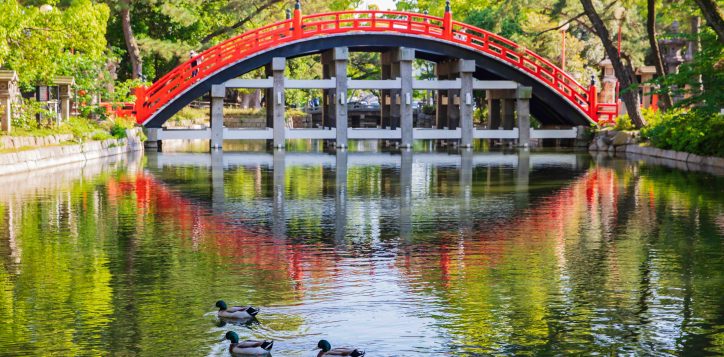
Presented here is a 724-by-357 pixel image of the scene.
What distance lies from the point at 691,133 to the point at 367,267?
25452 millimetres

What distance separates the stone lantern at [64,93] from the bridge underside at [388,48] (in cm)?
634

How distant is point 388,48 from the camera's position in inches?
2024

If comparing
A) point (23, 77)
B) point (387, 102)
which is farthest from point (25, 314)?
point (387, 102)

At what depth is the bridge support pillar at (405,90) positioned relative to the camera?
4894cm

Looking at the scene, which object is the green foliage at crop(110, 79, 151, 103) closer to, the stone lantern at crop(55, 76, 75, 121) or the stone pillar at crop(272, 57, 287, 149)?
the stone lantern at crop(55, 76, 75, 121)

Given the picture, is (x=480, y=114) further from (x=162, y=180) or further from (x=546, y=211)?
(x=546, y=211)

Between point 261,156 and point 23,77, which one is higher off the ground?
point 23,77

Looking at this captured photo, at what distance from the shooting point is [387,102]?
5669 cm

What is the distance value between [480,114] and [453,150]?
26007 mm

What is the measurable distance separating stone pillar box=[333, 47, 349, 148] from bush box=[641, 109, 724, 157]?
42.7ft

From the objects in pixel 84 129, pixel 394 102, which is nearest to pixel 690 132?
pixel 394 102

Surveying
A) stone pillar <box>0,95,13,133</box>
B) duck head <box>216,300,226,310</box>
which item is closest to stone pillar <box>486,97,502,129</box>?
stone pillar <box>0,95,13,133</box>

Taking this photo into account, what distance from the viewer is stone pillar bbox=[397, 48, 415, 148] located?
4892 centimetres

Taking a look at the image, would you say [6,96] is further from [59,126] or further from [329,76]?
[329,76]
